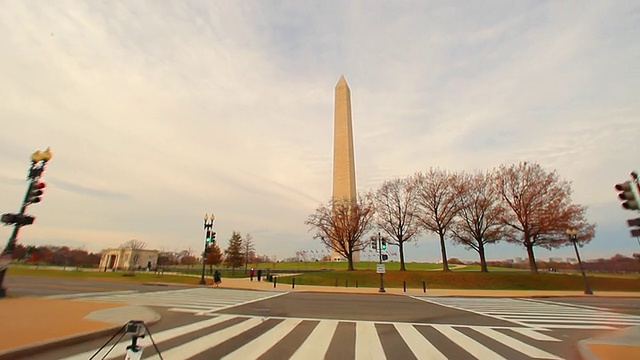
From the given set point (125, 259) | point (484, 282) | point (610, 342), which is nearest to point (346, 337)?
point (610, 342)

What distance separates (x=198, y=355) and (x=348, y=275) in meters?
33.5

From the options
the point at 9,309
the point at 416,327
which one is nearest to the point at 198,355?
the point at 416,327

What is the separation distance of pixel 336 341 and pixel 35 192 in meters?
14.0

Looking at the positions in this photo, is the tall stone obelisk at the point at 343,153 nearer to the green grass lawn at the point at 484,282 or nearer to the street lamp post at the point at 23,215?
the green grass lawn at the point at 484,282

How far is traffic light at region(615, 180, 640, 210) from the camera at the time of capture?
816 cm

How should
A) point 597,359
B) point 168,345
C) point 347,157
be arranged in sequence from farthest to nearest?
point 347,157, point 168,345, point 597,359

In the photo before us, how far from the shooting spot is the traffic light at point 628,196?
816 centimetres

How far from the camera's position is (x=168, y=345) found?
20.0 ft

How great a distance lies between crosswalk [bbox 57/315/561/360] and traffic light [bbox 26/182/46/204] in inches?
386

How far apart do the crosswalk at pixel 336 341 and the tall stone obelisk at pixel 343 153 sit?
1506 inches

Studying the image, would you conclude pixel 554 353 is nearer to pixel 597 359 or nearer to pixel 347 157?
pixel 597 359

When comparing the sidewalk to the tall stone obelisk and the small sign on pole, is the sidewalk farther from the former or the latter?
the tall stone obelisk

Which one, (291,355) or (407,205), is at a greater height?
(407,205)

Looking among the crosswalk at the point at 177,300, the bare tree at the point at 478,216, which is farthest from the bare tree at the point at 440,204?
the crosswalk at the point at 177,300
